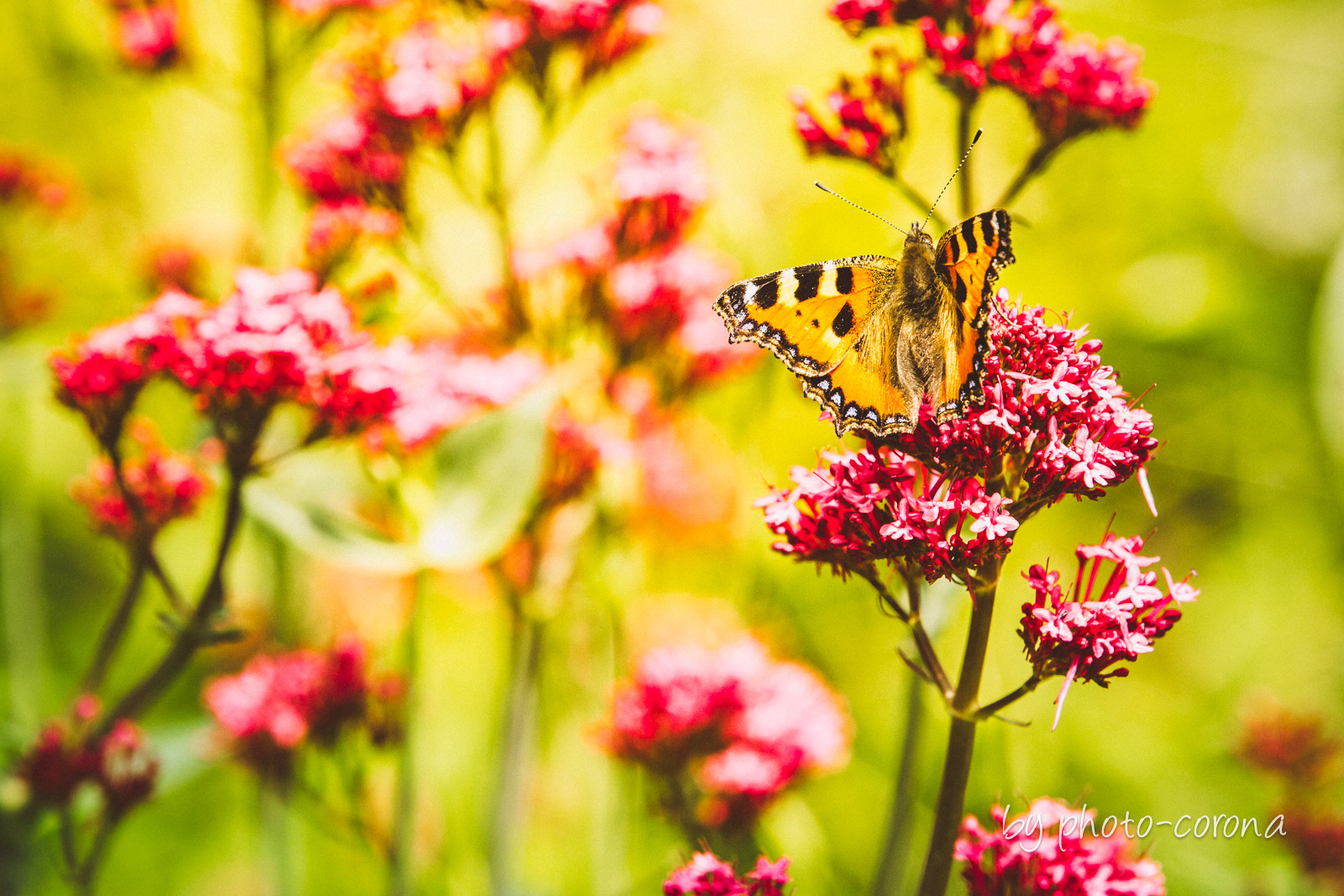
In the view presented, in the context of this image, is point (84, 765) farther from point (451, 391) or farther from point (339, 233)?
point (339, 233)

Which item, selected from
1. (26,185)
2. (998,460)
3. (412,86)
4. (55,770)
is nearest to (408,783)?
(55,770)

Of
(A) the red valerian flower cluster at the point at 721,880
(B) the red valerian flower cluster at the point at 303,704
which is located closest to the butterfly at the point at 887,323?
(A) the red valerian flower cluster at the point at 721,880

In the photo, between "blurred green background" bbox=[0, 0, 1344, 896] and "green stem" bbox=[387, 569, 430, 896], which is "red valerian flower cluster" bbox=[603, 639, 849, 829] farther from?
"green stem" bbox=[387, 569, 430, 896]

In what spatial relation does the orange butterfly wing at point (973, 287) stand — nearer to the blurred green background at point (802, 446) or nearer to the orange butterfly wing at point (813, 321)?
the orange butterfly wing at point (813, 321)

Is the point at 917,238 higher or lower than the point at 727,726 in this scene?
higher

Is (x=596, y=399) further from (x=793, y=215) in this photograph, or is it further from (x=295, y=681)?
(x=793, y=215)

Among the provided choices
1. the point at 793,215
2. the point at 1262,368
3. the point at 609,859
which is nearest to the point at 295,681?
the point at 609,859
